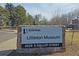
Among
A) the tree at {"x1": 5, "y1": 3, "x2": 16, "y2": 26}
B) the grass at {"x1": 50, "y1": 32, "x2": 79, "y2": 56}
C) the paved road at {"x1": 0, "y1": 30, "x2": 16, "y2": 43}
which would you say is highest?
the tree at {"x1": 5, "y1": 3, "x2": 16, "y2": 26}

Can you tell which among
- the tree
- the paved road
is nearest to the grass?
the paved road

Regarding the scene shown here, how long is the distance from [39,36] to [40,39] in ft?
0.22

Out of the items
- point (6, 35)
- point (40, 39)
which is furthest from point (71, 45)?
point (6, 35)

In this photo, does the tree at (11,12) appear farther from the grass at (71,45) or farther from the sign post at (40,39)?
the grass at (71,45)

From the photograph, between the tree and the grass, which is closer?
the tree

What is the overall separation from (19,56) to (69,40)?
1133mm

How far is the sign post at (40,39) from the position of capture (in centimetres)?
671

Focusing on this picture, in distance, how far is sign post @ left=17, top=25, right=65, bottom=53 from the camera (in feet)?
22.0

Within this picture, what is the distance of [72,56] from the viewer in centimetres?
656

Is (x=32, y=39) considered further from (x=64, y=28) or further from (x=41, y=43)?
(x=64, y=28)

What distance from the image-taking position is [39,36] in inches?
266

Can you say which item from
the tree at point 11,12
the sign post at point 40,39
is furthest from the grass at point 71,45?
the tree at point 11,12

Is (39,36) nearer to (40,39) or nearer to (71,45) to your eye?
(40,39)

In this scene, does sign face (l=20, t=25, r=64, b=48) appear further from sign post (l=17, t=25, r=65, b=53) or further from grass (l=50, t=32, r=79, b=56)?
grass (l=50, t=32, r=79, b=56)
